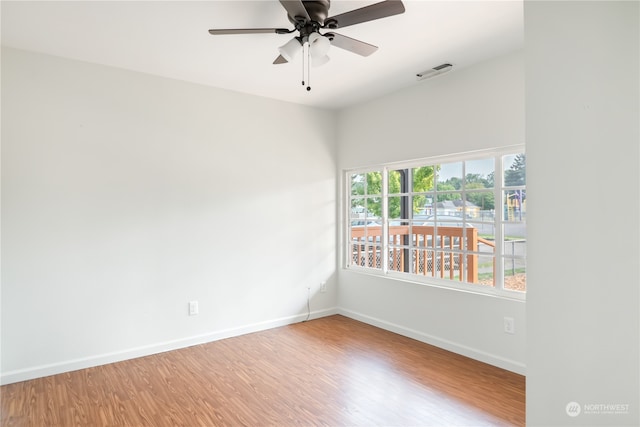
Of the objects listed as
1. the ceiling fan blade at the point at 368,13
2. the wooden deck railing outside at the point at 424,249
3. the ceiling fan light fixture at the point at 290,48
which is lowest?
the wooden deck railing outside at the point at 424,249

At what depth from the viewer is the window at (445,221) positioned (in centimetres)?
311

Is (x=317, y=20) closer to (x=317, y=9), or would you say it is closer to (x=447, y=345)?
(x=317, y=9)

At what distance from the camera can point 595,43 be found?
0.87 m

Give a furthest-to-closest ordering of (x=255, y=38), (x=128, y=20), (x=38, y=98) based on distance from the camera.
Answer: (x=38, y=98), (x=255, y=38), (x=128, y=20)

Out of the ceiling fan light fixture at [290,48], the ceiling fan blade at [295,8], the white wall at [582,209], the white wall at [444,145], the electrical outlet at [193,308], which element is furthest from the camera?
the electrical outlet at [193,308]

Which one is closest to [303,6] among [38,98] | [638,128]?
[638,128]

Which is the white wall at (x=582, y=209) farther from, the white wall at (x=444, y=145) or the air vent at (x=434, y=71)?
the air vent at (x=434, y=71)

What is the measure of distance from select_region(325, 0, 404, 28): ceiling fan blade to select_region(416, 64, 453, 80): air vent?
1.36 metres

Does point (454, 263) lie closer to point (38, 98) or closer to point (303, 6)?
point (303, 6)

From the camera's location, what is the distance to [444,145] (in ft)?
11.5

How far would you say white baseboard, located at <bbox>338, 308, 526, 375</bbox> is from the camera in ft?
9.70

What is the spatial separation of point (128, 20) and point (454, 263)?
3.46m

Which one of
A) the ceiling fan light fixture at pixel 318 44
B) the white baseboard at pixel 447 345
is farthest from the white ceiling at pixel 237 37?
the white baseboard at pixel 447 345

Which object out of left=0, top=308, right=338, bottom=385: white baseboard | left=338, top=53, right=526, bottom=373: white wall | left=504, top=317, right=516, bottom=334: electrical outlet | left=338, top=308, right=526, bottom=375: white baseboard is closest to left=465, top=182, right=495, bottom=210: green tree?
left=338, top=53, right=526, bottom=373: white wall
